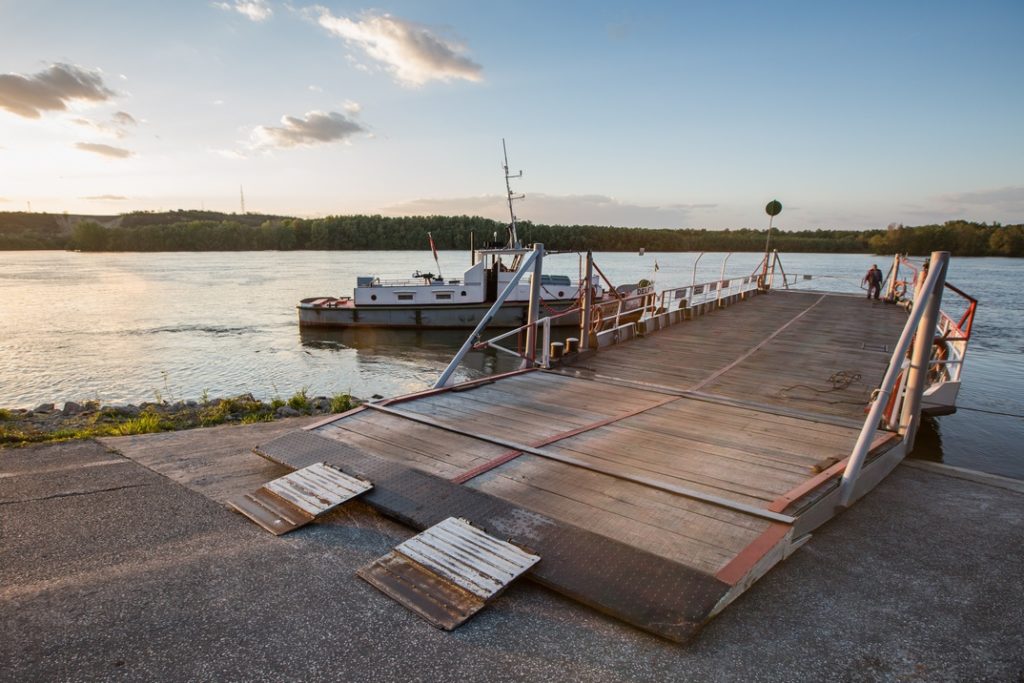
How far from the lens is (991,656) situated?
11.1 feet

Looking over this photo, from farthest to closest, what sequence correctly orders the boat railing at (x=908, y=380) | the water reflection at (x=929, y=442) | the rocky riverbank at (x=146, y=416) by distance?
the water reflection at (x=929, y=442) < the rocky riverbank at (x=146, y=416) < the boat railing at (x=908, y=380)

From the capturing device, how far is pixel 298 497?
5020mm

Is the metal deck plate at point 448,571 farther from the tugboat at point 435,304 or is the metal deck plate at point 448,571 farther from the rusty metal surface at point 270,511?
the tugboat at point 435,304

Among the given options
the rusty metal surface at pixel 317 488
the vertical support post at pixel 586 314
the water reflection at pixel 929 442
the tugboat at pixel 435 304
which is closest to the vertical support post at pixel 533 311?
the vertical support post at pixel 586 314

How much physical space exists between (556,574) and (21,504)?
535 cm

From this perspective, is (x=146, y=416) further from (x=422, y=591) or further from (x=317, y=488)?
(x=422, y=591)

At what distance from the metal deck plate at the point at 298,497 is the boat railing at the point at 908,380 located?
200 inches

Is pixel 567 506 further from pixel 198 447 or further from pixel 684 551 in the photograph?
pixel 198 447

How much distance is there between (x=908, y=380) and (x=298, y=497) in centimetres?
764

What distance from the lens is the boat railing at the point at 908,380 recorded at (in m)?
5.25

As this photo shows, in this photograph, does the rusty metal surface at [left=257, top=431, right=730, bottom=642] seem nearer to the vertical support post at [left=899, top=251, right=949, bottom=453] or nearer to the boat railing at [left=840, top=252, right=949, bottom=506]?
the boat railing at [left=840, top=252, right=949, bottom=506]

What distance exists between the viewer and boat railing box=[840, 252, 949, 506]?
207 inches

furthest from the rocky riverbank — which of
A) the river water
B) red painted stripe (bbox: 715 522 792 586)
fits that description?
red painted stripe (bbox: 715 522 792 586)

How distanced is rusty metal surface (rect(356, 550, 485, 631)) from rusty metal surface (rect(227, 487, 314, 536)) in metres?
1.03
